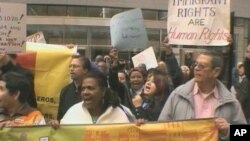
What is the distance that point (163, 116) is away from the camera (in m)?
5.35

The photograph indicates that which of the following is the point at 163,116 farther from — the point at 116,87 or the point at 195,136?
the point at 116,87

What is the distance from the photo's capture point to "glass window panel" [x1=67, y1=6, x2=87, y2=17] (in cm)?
3729

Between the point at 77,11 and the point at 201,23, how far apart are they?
30618 mm

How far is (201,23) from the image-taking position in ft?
24.0

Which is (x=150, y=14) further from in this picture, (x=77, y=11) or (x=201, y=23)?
(x=201, y=23)

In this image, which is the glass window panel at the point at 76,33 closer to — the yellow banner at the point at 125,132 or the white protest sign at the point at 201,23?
the white protest sign at the point at 201,23

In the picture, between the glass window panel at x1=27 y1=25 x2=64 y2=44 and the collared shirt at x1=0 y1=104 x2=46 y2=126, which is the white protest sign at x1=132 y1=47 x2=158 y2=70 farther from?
the glass window panel at x1=27 y1=25 x2=64 y2=44

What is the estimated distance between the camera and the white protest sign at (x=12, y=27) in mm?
7004

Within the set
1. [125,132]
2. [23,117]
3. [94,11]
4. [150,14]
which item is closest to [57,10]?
[94,11]

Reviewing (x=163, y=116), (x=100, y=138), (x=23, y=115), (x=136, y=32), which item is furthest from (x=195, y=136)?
(x=136, y=32)

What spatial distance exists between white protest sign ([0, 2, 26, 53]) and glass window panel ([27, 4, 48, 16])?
2967 centimetres

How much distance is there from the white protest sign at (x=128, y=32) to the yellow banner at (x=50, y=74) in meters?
2.43

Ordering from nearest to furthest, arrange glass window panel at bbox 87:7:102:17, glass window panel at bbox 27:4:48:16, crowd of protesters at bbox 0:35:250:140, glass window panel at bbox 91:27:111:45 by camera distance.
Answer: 1. crowd of protesters at bbox 0:35:250:140
2. glass window panel at bbox 91:27:111:45
3. glass window panel at bbox 27:4:48:16
4. glass window panel at bbox 87:7:102:17

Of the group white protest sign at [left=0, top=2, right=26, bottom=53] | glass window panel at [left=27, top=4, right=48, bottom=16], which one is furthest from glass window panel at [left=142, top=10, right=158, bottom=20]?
white protest sign at [left=0, top=2, right=26, bottom=53]
